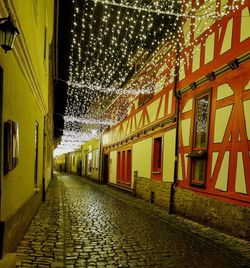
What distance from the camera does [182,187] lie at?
9.10 m

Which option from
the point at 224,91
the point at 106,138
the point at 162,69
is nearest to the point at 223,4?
the point at 224,91

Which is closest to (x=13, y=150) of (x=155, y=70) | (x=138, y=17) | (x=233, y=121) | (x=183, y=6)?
(x=233, y=121)

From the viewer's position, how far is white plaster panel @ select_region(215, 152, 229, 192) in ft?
22.9

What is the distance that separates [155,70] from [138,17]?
4.72 m

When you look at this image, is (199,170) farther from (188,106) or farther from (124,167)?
(124,167)

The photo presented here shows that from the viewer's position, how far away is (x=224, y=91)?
23.7 feet

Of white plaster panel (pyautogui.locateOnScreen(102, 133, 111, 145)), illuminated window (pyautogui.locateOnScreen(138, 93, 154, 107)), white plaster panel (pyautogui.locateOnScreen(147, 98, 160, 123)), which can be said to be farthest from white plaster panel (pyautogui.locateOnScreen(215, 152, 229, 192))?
white plaster panel (pyautogui.locateOnScreen(102, 133, 111, 145))

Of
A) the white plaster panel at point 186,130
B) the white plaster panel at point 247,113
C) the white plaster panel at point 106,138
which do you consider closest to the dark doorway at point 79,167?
the white plaster panel at point 106,138

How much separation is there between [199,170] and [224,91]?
7.71 feet

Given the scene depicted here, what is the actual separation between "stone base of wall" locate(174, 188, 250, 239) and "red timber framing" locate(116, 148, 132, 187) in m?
6.80

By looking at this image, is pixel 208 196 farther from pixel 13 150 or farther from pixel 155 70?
pixel 155 70

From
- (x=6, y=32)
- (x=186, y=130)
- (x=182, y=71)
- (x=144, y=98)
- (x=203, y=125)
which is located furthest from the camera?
(x=144, y=98)

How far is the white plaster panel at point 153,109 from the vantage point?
39.2 feet

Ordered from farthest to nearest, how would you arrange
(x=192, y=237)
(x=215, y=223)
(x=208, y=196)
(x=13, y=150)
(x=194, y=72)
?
(x=194, y=72) → (x=208, y=196) → (x=215, y=223) → (x=192, y=237) → (x=13, y=150)
